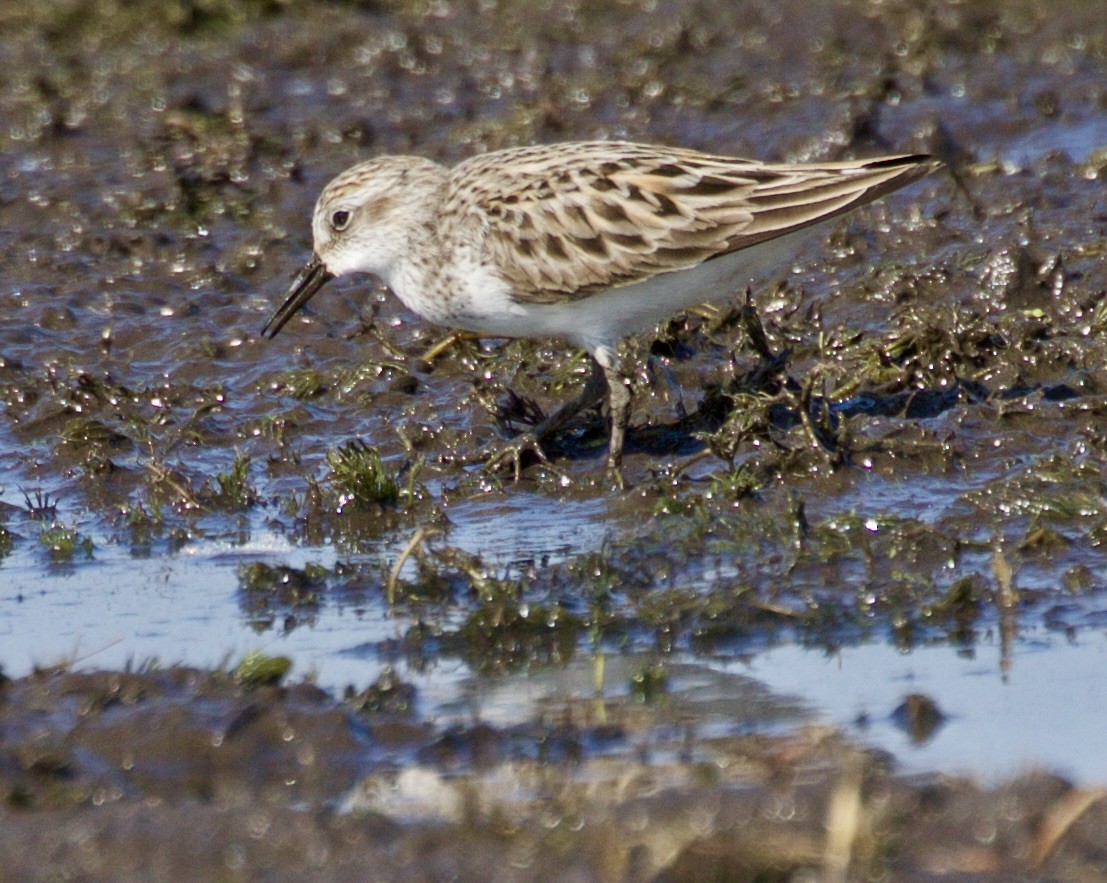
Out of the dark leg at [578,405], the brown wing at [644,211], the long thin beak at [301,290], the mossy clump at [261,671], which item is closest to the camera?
the mossy clump at [261,671]

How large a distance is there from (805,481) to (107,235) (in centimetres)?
500

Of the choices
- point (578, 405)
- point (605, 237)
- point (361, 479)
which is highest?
point (605, 237)

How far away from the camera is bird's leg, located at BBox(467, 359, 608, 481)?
8406 mm

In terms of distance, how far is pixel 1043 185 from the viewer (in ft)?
36.0

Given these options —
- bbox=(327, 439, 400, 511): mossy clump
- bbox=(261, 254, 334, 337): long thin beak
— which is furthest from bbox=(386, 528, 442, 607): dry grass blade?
bbox=(261, 254, 334, 337): long thin beak

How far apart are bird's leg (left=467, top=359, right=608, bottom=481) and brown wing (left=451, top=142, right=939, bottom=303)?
574 millimetres

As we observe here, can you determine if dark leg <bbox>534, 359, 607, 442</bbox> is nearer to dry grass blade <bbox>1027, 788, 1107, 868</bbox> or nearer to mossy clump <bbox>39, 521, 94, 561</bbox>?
mossy clump <bbox>39, 521, 94, 561</bbox>

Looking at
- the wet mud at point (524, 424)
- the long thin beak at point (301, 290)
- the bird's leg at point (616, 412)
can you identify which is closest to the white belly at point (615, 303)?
the bird's leg at point (616, 412)

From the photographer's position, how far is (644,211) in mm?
8180

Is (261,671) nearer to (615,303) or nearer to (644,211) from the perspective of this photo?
(615,303)

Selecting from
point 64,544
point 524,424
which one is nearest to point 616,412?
point 524,424

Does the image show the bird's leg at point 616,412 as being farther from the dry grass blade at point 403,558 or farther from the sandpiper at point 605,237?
the dry grass blade at point 403,558

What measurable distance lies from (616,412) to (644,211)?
35.4 inches

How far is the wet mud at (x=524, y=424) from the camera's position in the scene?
5137mm
